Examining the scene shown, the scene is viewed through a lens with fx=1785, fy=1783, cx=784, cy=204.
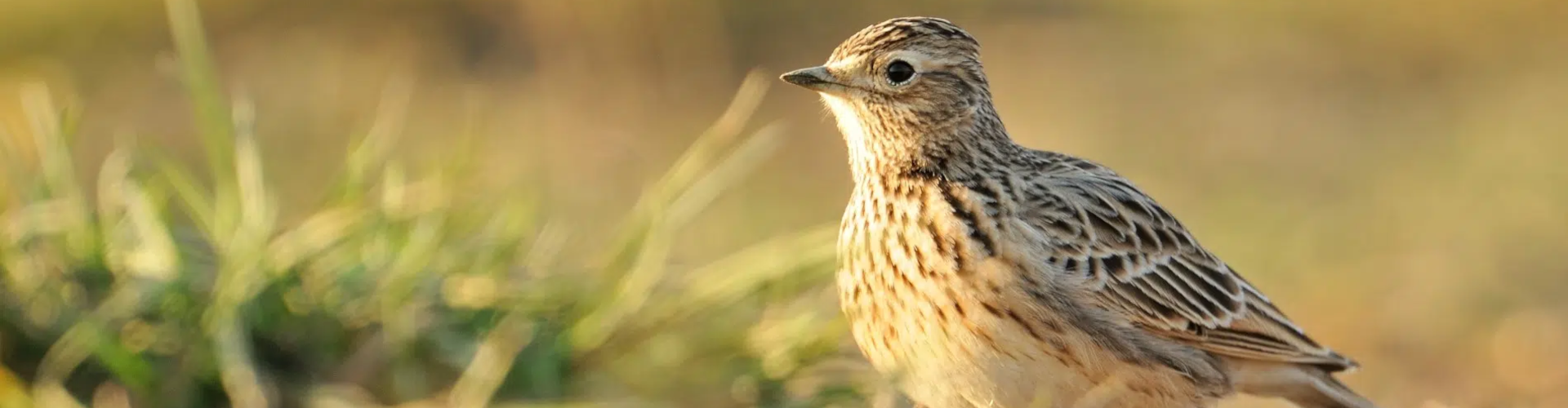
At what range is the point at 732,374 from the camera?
5.07 meters

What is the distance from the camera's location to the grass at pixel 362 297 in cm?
471

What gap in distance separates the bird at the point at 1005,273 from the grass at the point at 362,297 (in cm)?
62

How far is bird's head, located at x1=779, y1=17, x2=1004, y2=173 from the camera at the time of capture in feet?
14.8

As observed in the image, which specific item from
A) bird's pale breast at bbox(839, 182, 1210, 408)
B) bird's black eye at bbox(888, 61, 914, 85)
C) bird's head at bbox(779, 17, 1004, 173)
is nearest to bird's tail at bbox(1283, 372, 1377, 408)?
bird's pale breast at bbox(839, 182, 1210, 408)

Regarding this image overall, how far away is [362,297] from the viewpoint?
4977mm

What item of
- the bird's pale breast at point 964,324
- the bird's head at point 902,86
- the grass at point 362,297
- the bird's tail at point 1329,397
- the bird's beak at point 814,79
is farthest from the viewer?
the bird's tail at point 1329,397

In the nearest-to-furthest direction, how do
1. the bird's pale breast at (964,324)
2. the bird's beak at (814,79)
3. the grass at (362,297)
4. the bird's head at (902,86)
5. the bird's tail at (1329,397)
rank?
the bird's pale breast at (964,324)
the bird's beak at (814,79)
the bird's head at (902,86)
the grass at (362,297)
the bird's tail at (1329,397)

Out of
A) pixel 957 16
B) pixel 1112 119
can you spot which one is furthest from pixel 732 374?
pixel 957 16

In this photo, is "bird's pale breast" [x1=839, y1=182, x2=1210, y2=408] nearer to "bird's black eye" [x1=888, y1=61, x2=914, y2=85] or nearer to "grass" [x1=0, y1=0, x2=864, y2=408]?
"bird's black eye" [x1=888, y1=61, x2=914, y2=85]

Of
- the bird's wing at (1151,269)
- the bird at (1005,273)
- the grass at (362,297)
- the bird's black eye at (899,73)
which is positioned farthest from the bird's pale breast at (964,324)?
the grass at (362,297)

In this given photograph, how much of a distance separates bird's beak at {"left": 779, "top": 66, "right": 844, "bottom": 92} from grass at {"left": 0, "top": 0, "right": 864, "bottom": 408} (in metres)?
0.58

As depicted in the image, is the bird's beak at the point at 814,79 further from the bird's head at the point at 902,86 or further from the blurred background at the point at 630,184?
the blurred background at the point at 630,184

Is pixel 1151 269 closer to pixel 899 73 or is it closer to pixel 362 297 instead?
pixel 899 73

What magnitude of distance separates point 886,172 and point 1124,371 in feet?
2.57
